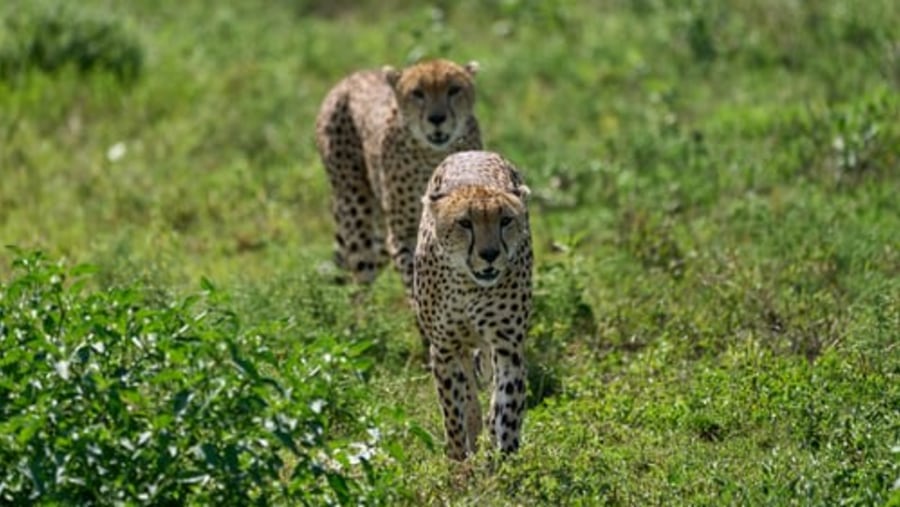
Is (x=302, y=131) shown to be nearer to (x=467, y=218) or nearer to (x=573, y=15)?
(x=573, y=15)

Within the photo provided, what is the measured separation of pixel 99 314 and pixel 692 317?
3.55 metres

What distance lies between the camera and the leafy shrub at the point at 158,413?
643 cm

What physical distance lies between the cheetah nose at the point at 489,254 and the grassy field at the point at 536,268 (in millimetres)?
651

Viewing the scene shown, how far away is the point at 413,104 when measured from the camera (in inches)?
401

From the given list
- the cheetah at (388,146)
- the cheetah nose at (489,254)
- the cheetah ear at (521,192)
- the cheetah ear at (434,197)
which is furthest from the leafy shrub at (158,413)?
the cheetah at (388,146)

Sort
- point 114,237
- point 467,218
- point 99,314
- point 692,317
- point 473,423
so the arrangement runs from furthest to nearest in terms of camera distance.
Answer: point 114,237 < point 692,317 < point 473,423 < point 467,218 < point 99,314

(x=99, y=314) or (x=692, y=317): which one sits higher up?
(x=99, y=314)

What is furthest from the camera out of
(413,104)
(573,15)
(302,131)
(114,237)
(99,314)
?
(573,15)

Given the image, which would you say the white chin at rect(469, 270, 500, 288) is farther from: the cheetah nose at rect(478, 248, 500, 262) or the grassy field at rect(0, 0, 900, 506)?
the grassy field at rect(0, 0, 900, 506)

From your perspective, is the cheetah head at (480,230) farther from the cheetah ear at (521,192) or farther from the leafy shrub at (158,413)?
the leafy shrub at (158,413)

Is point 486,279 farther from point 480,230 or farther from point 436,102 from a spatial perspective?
point 436,102

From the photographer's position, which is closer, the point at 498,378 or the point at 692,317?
the point at 498,378

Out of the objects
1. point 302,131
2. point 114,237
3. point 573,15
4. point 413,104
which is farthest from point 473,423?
point 573,15

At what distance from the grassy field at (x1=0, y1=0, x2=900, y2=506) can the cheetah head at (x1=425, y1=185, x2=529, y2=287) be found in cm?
62
